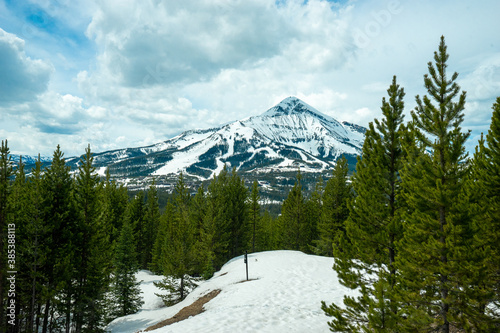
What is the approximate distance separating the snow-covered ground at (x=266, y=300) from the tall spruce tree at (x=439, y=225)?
560 cm

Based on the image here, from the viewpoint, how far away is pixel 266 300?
15.9m

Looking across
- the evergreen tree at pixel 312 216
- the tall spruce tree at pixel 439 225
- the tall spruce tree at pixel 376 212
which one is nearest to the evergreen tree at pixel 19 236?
the tall spruce tree at pixel 376 212

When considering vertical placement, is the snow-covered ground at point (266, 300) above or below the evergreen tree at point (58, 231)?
below

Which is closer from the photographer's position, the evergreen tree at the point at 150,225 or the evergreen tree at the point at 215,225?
the evergreen tree at the point at 215,225

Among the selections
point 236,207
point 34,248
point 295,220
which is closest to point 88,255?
point 34,248

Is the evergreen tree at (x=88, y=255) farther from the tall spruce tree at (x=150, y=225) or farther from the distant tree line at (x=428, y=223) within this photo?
the tall spruce tree at (x=150, y=225)

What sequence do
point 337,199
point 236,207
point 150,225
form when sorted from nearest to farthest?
point 337,199
point 236,207
point 150,225

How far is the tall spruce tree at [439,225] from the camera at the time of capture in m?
7.27

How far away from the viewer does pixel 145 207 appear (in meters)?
43.9

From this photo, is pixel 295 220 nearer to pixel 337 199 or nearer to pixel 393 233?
pixel 337 199

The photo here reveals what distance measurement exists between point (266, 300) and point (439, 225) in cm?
1154

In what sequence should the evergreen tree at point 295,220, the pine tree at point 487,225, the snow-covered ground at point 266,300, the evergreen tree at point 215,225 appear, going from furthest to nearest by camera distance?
the evergreen tree at point 295,220 → the evergreen tree at point 215,225 → the snow-covered ground at point 266,300 → the pine tree at point 487,225

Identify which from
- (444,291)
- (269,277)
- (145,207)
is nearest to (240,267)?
(269,277)

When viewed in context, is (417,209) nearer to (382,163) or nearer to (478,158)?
(382,163)
